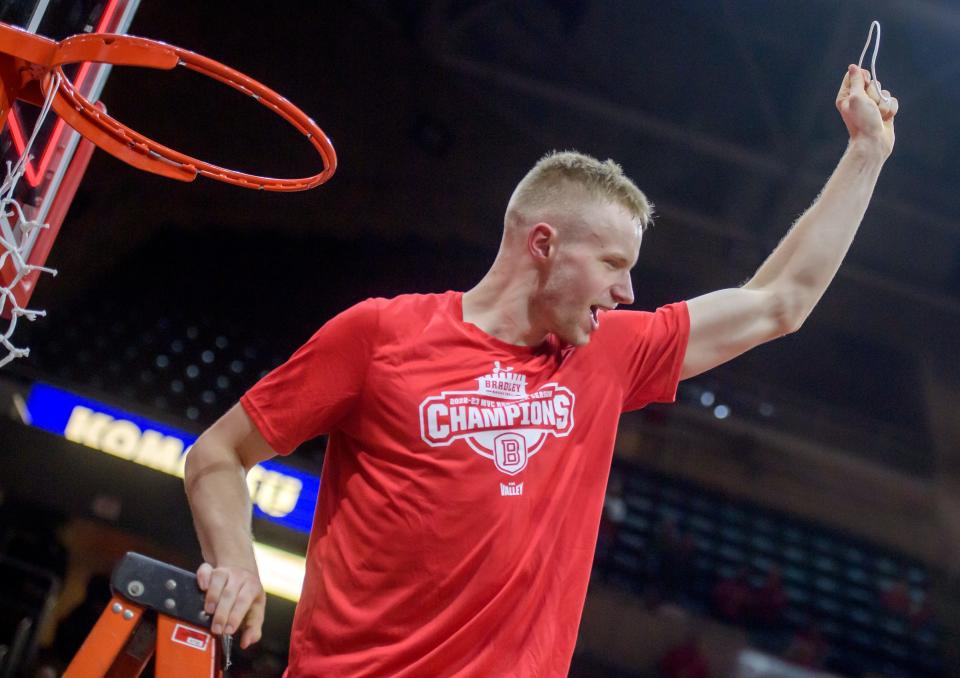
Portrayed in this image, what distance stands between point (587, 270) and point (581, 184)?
0.74 ft

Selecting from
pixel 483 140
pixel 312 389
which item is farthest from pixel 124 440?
pixel 312 389

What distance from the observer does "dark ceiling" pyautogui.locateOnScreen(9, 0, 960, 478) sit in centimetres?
858

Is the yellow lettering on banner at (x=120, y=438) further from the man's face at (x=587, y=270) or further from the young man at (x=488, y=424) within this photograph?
the man's face at (x=587, y=270)

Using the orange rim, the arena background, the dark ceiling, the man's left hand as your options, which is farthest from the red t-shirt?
the dark ceiling

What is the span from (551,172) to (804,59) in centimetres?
689

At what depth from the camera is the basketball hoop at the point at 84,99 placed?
2336 mm

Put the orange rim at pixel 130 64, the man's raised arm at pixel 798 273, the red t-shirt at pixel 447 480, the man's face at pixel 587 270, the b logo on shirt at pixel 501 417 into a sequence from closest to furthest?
the red t-shirt at pixel 447 480 < the b logo on shirt at pixel 501 417 < the man's face at pixel 587 270 < the man's raised arm at pixel 798 273 < the orange rim at pixel 130 64

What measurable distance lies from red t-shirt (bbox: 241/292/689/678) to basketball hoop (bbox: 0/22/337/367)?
0.69m

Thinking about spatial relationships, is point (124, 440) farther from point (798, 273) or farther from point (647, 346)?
point (798, 273)

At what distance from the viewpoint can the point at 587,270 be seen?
2.12 metres

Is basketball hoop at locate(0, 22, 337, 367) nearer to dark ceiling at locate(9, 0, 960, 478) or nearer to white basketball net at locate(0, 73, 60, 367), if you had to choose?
white basketball net at locate(0, 73, 60, 367)

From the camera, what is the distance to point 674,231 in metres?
9.92

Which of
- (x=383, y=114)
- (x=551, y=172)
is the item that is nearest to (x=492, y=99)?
(x=383, y=114)

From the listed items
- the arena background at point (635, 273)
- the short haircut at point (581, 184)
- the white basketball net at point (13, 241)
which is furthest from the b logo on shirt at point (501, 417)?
the arena background at point (635, 273)
